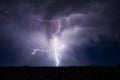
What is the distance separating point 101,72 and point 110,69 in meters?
0.68

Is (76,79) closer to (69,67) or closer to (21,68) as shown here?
(69,67)

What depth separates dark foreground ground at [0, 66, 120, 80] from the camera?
23.5 m

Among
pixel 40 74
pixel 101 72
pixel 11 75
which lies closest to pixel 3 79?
pixel 11 75

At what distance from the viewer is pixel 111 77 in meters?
24.1

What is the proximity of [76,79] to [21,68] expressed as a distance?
13.1ft

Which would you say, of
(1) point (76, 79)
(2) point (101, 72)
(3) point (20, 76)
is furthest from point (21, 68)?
(2) point (101, 72)

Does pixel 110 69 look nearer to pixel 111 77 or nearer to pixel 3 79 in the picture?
pixel 111 77

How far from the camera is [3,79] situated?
2348 centimetres

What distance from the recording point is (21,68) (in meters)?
23.6

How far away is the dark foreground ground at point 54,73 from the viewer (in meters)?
23.5

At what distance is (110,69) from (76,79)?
2581 millimetres

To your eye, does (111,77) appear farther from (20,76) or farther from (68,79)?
(20,76)

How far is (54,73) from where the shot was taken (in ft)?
77.6

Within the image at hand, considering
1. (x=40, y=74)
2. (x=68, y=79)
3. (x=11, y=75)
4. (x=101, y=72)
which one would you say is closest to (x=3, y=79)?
(x=11, y=75)
